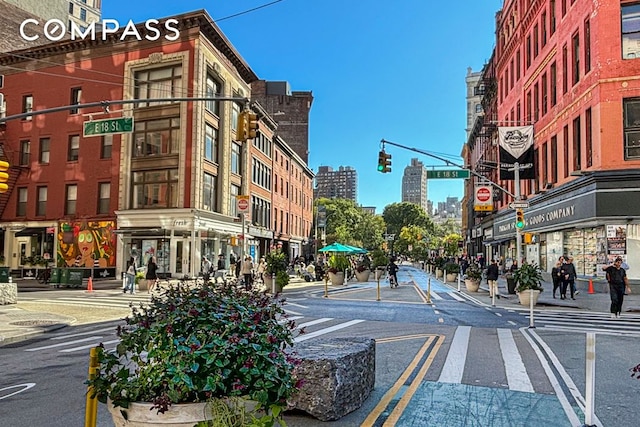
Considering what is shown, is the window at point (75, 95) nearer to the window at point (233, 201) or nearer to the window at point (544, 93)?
the window at point (233, 201)

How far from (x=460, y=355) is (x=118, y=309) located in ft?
41.5

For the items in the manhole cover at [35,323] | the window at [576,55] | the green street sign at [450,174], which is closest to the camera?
the manhole cover at [35,323]

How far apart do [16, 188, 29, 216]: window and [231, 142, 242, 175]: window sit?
53.1 ft

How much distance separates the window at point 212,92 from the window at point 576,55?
23.2 metres

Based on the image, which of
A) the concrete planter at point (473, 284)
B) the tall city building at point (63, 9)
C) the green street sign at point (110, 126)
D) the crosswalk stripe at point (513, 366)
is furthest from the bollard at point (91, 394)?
the tall city building at point (63, 9)

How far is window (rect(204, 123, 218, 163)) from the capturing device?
3600 centimetres

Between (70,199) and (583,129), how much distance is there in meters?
34.6

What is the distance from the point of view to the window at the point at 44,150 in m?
38.8

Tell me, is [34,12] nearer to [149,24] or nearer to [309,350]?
[149,24]

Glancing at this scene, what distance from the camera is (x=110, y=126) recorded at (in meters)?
16.3

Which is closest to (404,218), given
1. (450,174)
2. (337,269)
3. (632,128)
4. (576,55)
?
(337,269)

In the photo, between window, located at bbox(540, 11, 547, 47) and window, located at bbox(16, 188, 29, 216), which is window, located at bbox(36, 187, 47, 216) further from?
window, located at bbox(540, 11, 547, 47)

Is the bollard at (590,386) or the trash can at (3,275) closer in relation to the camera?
the bollard at (590,386)

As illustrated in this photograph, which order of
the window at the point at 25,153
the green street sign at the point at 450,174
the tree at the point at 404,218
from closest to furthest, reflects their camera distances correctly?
1. the green street sign at the point at 450,174
2. the window at the point at 25,153
3. the tree at the point at 404,218
